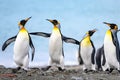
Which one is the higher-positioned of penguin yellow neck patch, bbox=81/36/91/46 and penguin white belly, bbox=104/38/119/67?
penguin yellow neck patch, bbox=81/36/91/46

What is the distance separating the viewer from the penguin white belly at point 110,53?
15.2m

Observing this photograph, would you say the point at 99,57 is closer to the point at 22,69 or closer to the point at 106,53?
the point at 106,53

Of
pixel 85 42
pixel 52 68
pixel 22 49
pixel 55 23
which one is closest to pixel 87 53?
pixel 85 42

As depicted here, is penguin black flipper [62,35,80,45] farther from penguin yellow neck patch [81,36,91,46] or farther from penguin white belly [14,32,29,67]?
penguin white belly [14,32,29,67]

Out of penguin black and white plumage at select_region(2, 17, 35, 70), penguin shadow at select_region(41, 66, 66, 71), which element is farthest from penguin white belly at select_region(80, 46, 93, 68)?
penguin black and white plumage at select_region(2, 17, 35, 70)

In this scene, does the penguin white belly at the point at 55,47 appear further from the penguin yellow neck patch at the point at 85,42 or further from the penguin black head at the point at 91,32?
the penguin black head at the point at 91,32

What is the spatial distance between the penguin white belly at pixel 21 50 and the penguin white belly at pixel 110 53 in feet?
9.74

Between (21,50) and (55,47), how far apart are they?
1319 millimetres

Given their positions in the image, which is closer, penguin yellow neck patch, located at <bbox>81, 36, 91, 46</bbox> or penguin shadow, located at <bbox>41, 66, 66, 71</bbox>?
penguin shadow, located at <bbox>41, 66, 66, 71</bbox>

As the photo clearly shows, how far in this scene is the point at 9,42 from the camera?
54.3 feet

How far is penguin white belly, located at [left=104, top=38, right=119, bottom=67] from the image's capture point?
15234mm

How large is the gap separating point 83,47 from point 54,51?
1.36 meters

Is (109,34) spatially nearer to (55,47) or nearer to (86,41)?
(86,41)

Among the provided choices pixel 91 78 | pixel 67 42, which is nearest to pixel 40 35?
pixel 67 42
